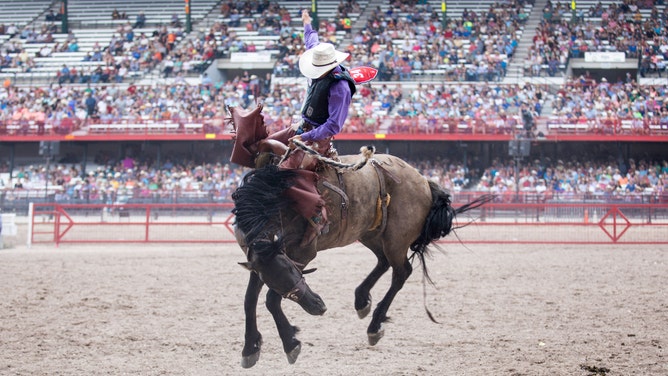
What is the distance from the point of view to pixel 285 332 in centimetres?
577

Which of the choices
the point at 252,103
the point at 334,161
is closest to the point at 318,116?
the point at 334,161

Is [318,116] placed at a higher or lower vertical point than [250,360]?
higher

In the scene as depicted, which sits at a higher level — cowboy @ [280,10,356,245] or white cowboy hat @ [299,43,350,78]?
white cowboy hat @ [299,43,350,78]

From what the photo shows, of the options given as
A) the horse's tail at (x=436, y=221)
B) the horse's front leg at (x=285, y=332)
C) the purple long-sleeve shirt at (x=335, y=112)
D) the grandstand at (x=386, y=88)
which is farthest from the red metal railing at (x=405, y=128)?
the horse's front leg at (x=285, y=332)

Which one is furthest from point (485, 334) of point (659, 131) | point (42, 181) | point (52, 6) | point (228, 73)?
point (52, 6)

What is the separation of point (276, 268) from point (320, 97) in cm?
145

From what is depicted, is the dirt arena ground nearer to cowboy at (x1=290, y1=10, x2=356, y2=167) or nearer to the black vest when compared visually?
cowboy at (x1=290, y1=10, x2=356, y2=167)

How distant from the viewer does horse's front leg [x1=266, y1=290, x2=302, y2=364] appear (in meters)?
5.75

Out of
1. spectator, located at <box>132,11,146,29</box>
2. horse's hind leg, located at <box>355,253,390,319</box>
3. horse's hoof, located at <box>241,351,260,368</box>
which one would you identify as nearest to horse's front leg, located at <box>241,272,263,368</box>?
horse's hoof, located at <box>241,351,260,368</box>

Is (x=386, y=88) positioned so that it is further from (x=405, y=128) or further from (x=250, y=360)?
(x=250, y=360)

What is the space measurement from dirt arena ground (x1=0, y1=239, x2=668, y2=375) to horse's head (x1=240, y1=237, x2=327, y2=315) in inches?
41.5

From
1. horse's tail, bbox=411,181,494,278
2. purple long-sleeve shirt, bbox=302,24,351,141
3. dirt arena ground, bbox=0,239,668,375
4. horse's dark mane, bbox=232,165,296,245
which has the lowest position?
dirt arena ground, bbox=0,239,668,375

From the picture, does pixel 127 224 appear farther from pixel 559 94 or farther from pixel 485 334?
pixel 559 94

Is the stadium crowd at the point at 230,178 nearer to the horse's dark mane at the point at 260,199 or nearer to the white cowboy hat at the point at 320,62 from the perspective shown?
Answer: the white cowboy hat at the point at 320,62
